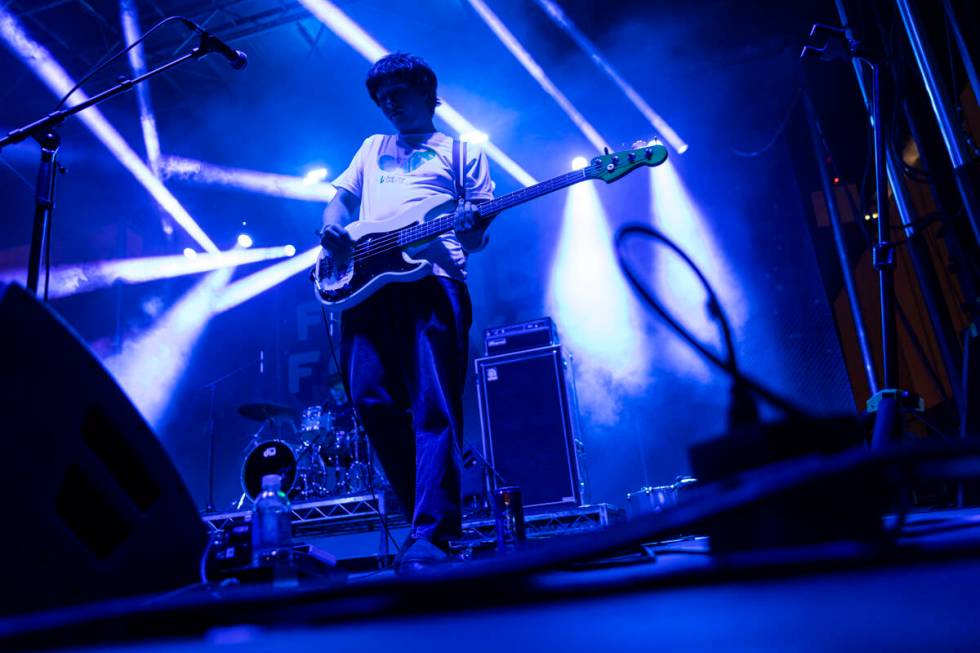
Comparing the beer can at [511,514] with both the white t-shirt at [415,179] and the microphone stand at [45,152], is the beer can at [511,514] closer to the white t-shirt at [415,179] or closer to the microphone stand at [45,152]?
the white t-shirt at [415,179]

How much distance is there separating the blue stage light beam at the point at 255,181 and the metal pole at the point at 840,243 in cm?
451

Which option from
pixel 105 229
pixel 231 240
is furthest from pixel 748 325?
pixel 105 229

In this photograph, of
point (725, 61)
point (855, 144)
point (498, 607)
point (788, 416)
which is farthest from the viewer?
point (725, 61)

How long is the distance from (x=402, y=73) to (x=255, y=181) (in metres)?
5.35

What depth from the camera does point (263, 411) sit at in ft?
18.7

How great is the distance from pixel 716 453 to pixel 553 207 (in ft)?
20.1

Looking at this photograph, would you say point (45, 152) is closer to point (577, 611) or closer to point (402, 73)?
point (402, 73)

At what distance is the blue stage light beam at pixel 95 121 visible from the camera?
17.7ft

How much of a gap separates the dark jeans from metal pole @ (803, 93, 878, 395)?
9.30 ft

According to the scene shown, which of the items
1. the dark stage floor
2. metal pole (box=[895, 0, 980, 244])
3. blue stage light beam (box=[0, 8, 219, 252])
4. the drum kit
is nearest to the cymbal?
the drum kit

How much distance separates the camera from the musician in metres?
2.07

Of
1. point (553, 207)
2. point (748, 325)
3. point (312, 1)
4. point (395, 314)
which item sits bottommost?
point (395, 314)

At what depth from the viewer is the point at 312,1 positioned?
5594 millimetres

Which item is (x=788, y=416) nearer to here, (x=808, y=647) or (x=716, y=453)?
(x=716, y=453)
